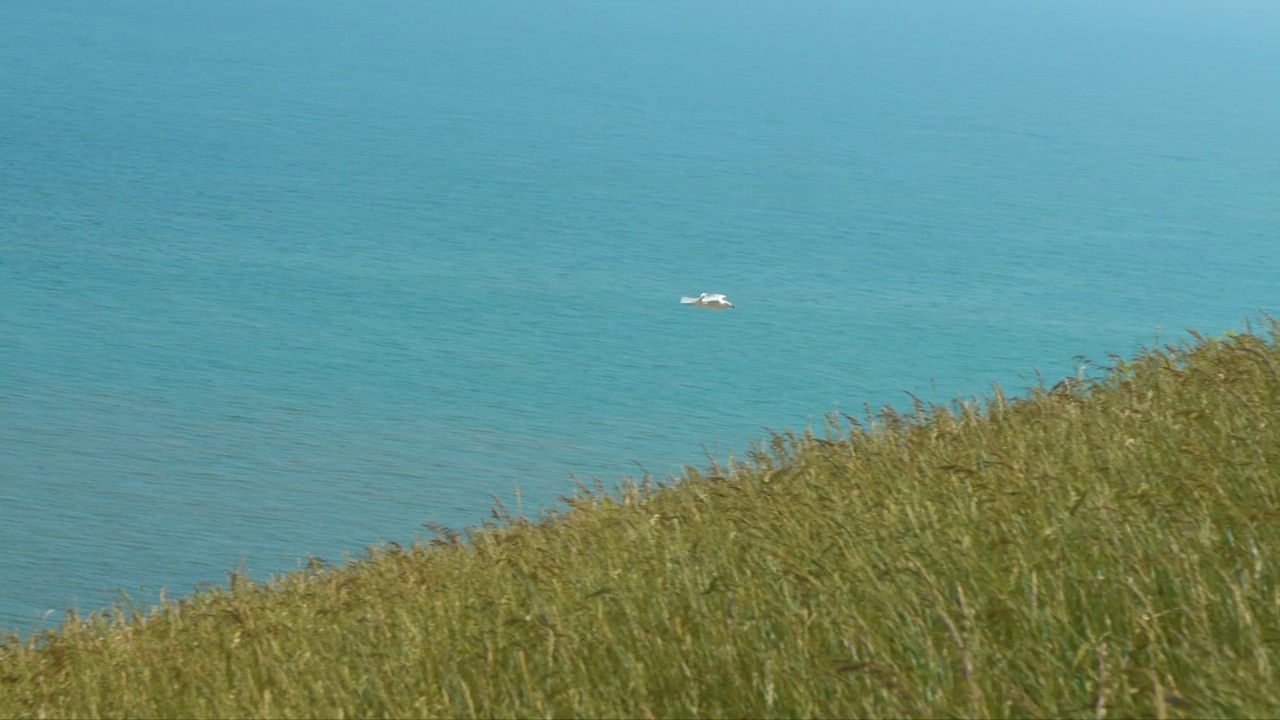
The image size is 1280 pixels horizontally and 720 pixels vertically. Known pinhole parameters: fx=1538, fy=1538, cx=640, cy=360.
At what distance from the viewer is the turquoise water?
40500 mm

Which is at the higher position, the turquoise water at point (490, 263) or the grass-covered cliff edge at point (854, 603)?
the turquoise water at point (490, 263)

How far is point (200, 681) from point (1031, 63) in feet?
488

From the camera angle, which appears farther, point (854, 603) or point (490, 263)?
point (490, 263)

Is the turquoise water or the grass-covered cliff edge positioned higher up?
the turquoise water

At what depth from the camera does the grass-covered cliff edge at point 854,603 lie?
2975mm

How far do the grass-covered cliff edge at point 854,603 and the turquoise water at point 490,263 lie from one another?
7793 millimetres

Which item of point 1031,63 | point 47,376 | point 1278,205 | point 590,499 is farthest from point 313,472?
point 1031,63

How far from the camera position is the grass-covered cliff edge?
2.97 meters

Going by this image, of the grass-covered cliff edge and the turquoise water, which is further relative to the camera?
the turquoise water

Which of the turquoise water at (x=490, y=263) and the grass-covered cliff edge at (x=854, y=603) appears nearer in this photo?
the grass-covered cliff edge at (x=854, y=603)

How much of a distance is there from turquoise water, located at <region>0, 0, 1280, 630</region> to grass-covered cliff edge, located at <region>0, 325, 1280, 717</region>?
307 inches

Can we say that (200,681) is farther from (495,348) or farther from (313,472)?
(495,348)

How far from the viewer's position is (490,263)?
212ft

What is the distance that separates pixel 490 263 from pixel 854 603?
61715 mm
